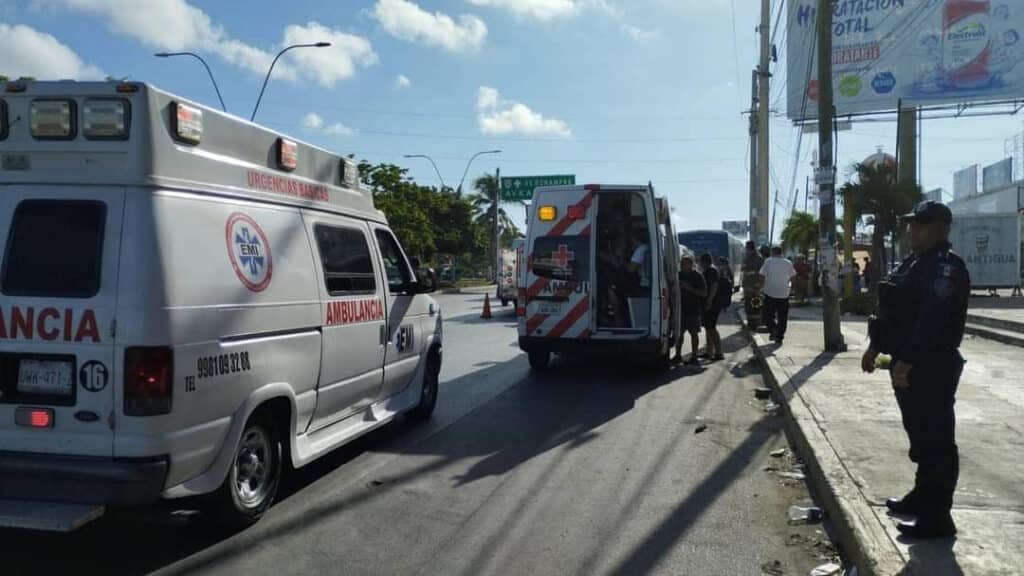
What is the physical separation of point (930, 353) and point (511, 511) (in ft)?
8.91

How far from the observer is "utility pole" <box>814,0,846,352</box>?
1294 cm

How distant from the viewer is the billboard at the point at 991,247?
96.7 ft

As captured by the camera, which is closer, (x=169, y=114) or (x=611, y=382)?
(x=169, y=114)

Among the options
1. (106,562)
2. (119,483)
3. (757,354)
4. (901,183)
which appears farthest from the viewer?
(901,183)

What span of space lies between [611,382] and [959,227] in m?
24.1

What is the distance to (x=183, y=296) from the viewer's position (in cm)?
435

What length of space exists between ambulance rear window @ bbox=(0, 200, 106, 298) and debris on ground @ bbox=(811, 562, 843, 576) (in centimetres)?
407

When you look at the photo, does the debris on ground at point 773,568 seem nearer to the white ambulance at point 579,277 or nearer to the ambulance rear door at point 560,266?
the white ambulance at point 579,277

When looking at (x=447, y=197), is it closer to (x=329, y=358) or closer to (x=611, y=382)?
(x=611, y=382)

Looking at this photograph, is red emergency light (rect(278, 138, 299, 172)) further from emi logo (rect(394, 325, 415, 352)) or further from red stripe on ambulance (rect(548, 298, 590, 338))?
red stripe on ambulance (rect(548, 298, 590, 338))

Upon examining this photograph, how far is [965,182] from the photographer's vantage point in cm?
7356

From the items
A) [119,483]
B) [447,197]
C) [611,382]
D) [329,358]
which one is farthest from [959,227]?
[447,197]

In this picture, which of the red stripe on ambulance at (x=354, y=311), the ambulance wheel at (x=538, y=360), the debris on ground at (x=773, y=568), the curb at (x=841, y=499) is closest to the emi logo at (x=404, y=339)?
the red stripe on ambulance at (x=354, y=311)

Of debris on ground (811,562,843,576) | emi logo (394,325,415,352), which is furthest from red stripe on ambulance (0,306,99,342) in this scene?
debris on ground (811,562,843,576)
